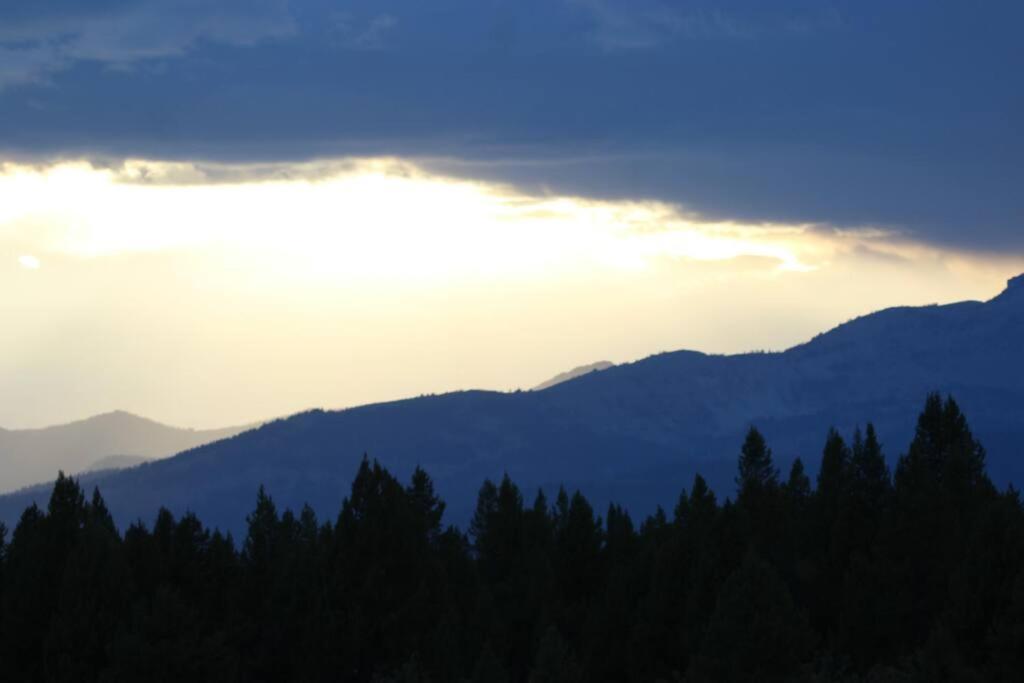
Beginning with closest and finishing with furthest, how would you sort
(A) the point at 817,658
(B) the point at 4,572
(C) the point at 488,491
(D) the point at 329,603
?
1. (A) the point at 817,658
2. (D) the point at 329,603
3. (B) the point at 4,572
4. (C) the point at 488,491

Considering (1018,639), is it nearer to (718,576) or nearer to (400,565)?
(718,576)

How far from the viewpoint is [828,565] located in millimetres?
113812

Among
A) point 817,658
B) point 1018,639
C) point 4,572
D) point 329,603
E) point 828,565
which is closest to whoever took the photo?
point 1018,639

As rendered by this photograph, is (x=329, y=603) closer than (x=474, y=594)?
Yes

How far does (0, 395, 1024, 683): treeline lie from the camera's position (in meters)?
80.8

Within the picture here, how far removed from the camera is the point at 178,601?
92688 millimetres

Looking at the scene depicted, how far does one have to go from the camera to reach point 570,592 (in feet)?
402

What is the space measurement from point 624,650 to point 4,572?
3550 cm

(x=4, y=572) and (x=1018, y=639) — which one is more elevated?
(x=4, y=572)

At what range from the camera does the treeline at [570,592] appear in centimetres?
8075

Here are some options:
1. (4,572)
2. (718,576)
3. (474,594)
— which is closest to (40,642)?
(4,572)

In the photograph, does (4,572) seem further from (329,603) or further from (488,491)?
(488,491)

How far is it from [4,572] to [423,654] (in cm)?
2551

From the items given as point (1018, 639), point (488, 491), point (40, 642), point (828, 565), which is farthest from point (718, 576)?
point (488, 491)
